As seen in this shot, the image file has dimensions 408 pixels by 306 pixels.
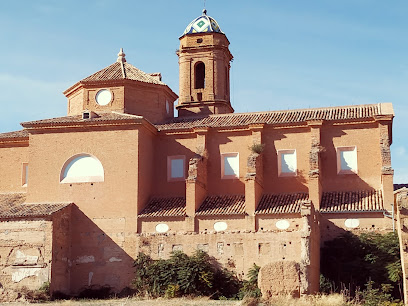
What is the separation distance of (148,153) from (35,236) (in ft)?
24.7

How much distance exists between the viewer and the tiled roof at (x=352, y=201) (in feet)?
111

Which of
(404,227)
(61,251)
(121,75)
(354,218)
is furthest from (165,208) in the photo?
(404,227)

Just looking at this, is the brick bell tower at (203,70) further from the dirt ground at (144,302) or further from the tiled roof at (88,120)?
the dirt ground at (144,302)

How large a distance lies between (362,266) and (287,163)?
723 centimetres

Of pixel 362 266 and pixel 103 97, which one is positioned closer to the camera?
pixel 362 266

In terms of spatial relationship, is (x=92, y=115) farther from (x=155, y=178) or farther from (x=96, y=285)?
(x=96, y=285)

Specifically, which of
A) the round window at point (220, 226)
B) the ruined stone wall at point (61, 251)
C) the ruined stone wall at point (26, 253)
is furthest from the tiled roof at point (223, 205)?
the ruined stone wall at point (26, 253)

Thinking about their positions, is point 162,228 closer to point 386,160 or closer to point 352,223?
point 352,223

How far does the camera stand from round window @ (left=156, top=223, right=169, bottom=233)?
115ft

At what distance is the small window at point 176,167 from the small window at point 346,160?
7915 millimetres

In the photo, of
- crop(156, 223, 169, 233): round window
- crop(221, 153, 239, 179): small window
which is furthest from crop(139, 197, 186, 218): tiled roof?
crop(221, 153, 239, 179): small window

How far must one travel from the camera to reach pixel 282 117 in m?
38.4

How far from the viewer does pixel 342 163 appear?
36469 millimetres

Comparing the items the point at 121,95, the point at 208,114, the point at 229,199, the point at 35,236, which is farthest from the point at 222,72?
the point at 35,236
